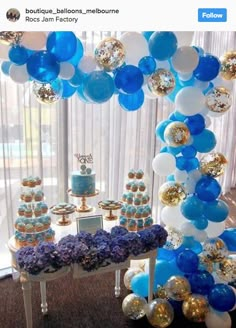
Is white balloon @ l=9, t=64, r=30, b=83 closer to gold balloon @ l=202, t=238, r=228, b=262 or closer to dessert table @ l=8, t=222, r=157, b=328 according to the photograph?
dessert table @ l=8, t=222, r=157, b=328

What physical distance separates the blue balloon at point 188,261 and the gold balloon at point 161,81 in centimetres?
95

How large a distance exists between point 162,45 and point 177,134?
475 millimetres

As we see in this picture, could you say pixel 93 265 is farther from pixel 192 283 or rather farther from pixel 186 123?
pixel 186 123

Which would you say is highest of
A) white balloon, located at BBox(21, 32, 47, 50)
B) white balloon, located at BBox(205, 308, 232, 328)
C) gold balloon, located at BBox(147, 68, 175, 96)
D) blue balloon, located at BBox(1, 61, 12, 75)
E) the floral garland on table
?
white balloon, located at BBox(21, 32, 47, 50)

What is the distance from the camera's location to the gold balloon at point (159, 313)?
6.37 feet

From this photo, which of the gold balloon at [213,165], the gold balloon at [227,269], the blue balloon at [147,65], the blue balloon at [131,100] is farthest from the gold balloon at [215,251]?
the blue balloon at [147,65]

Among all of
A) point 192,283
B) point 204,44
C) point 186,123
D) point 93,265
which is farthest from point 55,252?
point 204,44

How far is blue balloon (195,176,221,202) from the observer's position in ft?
6.21

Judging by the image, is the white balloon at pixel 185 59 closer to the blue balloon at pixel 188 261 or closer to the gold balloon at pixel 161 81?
the gold balloon at pixel 161 81

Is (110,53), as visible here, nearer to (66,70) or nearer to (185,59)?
(66,70)

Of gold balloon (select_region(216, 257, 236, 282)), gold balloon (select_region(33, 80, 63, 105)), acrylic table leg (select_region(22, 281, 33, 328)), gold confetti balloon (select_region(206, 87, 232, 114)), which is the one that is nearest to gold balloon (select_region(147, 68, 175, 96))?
gold confetti balloon (select_region(206, 87, 232, 114))

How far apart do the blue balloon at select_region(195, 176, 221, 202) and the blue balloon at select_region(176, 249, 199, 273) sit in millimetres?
343
